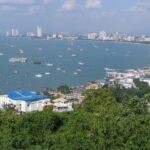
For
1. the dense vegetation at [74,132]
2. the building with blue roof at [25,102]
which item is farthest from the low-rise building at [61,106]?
the dense vegetation at [74,132]

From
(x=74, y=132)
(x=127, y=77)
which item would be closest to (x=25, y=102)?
(x=74, y=132)

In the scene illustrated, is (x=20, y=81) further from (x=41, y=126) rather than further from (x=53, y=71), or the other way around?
(x=41, y=126)

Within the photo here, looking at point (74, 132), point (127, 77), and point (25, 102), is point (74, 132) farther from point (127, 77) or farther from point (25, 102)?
point (127, 77)

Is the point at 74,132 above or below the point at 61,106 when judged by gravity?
above

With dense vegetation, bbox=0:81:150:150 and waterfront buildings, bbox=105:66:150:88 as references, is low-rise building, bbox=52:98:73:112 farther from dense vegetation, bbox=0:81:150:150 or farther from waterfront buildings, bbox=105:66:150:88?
waterfront buildings, bbox=105:66:150:88

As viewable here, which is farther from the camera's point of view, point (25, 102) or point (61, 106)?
point (25, 102)

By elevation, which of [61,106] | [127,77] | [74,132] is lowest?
[127,77]

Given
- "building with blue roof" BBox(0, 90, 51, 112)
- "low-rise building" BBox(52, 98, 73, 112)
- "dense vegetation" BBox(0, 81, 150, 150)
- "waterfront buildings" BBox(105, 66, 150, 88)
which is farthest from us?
"waterfront buildings" BBox(105, 66, 150, 88)

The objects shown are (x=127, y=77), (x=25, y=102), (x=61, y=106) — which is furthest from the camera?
(x=127, y=77)

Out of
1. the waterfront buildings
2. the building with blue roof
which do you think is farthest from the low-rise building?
the waterfront buildings

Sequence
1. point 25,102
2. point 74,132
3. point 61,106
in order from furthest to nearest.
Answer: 1. point 25,102
2. point 61,106
3. point 74,132

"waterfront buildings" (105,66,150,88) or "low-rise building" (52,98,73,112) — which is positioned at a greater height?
"low-rise building" (52,98,73,112)

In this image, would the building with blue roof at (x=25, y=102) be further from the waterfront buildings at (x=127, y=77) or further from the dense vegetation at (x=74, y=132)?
the waterfront buildings at (x=127, y=77)
